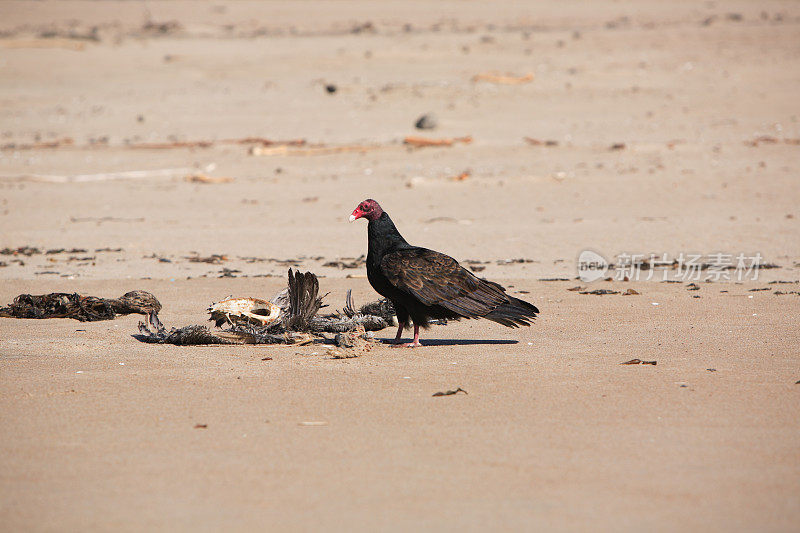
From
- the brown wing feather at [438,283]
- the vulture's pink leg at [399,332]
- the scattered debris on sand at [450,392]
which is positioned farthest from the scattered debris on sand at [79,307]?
the scattered debris on sand at [450,392]

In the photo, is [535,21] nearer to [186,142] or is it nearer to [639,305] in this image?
[186,142]

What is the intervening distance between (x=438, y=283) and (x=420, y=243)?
546 centimetres

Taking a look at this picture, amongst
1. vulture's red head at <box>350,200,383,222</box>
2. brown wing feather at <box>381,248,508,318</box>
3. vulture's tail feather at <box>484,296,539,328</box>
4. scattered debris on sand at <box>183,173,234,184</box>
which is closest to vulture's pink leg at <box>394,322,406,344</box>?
brown wing feather at <box>381,248,508,318</box>

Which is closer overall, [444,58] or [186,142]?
[186,142]

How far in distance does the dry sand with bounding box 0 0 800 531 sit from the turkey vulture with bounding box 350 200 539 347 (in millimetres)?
272

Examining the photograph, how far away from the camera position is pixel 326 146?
62.3 feet

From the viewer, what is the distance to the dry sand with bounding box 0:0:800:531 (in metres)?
4.11

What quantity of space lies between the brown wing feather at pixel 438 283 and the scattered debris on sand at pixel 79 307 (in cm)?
229

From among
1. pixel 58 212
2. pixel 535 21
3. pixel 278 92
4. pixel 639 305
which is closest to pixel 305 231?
pixel 58 212

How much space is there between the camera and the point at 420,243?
12.2m

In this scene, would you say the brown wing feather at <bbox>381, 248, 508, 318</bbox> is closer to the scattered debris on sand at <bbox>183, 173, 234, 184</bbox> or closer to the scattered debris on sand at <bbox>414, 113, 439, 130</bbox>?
the scattered debris on sand at <bbox>183, 173, 234, 184</bbox>

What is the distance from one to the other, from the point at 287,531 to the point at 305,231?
31.6 feet

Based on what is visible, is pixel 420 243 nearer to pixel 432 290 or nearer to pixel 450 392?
pixel 432 290

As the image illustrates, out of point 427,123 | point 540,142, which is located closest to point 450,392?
point 540,142
